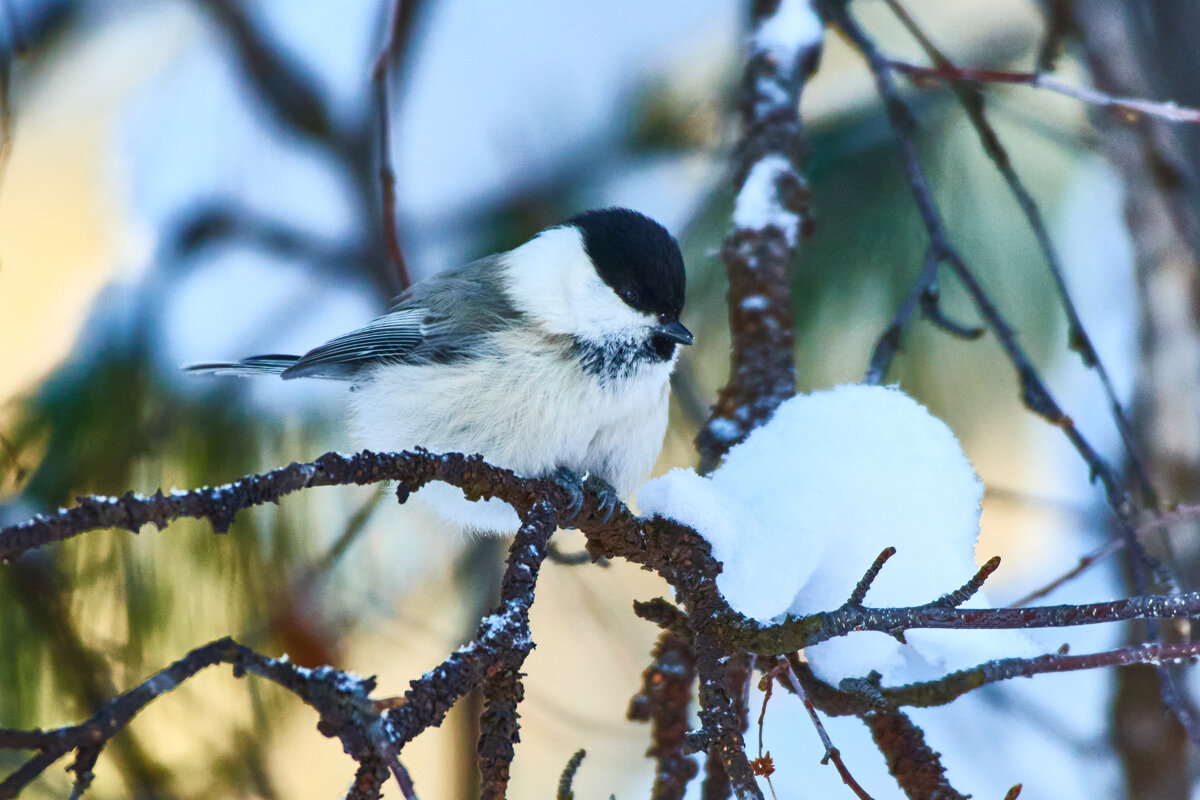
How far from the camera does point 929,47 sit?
180 cm

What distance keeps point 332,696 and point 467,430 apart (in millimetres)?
795

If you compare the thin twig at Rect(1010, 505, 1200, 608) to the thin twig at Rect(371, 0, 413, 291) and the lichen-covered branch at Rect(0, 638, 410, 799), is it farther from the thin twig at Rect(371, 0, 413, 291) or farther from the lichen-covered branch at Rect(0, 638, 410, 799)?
the thin twig at Rect(371, 0, 413, 291)

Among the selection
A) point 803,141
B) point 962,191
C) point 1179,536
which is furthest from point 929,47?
point 1179,536

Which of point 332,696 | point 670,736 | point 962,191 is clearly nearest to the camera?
point 332,696

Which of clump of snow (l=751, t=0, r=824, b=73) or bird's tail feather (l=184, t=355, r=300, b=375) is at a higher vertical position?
clump of snow (l=751, t=0, r=824, b=73)

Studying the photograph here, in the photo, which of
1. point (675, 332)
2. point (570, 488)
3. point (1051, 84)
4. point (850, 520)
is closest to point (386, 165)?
point (675, 332)

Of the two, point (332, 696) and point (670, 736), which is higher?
point (670, 736)

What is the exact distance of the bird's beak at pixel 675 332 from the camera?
1.50 metres

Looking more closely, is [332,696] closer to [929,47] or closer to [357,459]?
[357,459]

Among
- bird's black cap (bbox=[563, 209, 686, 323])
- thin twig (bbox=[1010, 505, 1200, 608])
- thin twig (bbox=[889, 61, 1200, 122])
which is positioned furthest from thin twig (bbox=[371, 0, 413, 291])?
thin twig (bbox=[1010, 505, 1200, 608])

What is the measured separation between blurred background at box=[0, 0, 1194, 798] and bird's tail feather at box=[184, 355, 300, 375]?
79 millimetres

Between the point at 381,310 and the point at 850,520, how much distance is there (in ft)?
4.08

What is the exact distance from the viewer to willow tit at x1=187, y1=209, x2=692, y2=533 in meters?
1.42

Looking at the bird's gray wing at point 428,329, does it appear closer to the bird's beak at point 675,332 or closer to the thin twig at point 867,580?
the bird's beak at point 675,332
